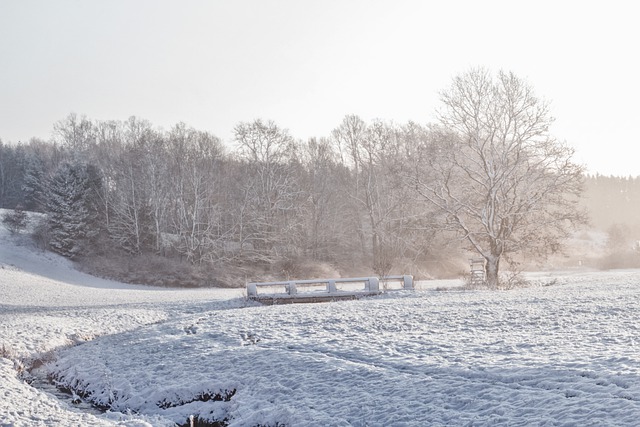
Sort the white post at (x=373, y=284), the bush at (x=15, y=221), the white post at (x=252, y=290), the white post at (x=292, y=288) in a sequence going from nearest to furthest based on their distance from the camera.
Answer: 1. the white post at (x=373, y=284)
2. the white post at (x=292, y=288)
3. the white post at (x=252, y=290)
4. the bush at (x=15, y=221)

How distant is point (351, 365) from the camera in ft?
34.3

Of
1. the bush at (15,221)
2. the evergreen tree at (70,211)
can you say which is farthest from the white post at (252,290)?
the bush at (15,221)

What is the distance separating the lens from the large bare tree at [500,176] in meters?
27.4

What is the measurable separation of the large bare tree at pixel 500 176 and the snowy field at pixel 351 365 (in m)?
8.46

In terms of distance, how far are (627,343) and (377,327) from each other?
20.5 feet

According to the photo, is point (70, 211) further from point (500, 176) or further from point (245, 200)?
point (500, 176)

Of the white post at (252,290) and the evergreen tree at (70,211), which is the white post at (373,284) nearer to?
the white post at (252,290)

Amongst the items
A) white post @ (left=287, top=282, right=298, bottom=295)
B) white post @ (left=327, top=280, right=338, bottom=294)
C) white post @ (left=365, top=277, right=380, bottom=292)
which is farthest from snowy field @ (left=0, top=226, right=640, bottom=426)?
white post @ (left=287, top=282, right=298, bottom=295)

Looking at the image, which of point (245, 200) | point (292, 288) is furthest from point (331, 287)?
point (245, 200)

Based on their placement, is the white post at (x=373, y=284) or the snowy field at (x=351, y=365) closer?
the snowy field at (x=351, y=365)

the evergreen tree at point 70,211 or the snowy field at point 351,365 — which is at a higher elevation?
the evergreen tree at point 70,211

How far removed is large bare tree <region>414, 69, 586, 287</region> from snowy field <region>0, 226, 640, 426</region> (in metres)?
8.46

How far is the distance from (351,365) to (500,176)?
19172 mm

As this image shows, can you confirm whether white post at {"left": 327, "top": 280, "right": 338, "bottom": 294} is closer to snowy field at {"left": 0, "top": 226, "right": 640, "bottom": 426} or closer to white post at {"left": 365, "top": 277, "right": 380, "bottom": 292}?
white post at {"left": 365, "top": 277, "right": 380, "bottom": 292}
